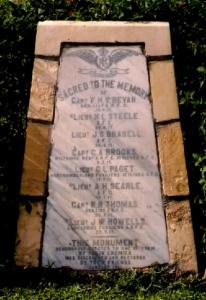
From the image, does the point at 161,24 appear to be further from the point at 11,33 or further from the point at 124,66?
the point at 11,33

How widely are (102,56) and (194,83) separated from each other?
2.65 ft

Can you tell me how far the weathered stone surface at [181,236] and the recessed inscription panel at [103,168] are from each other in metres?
0.05

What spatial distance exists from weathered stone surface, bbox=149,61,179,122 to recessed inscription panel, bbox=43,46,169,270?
62 mm

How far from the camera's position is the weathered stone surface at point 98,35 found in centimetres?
404

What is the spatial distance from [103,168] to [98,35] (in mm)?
1099

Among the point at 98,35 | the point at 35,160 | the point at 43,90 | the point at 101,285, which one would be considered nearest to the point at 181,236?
the point at 101,285

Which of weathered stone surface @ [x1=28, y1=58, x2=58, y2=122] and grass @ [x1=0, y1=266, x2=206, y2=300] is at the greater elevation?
weathered stone surface @ [x1=28, y1=58, x2=58, y2=122]

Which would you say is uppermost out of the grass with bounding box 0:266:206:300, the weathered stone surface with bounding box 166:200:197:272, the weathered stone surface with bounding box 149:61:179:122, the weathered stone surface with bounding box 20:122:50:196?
the weathered stone surface with bounding box 149:61:179:122

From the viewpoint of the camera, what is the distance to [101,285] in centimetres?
339

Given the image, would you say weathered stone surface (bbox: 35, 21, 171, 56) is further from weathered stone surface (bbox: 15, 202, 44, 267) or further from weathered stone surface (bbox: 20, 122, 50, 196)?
weathered stone surface (bbox: 15, 202, 44, 267)

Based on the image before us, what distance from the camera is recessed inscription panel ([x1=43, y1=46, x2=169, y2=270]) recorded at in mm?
3576

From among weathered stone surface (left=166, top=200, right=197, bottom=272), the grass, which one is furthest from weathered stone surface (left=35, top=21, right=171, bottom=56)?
the grass

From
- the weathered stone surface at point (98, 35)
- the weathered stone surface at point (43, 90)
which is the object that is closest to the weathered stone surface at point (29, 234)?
the weathered stone surface at point (43, 90)

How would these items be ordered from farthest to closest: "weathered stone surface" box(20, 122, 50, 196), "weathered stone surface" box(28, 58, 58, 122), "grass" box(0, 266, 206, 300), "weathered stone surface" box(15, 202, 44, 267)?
"weathered stone surface" box(28, 58, 58, 122) → "weathered stone surface" box(20, 122, 50, 196) → "weathered stone surface" box(15, 202, 44, 267) → "grass" box(0, 266, 206, 300)
